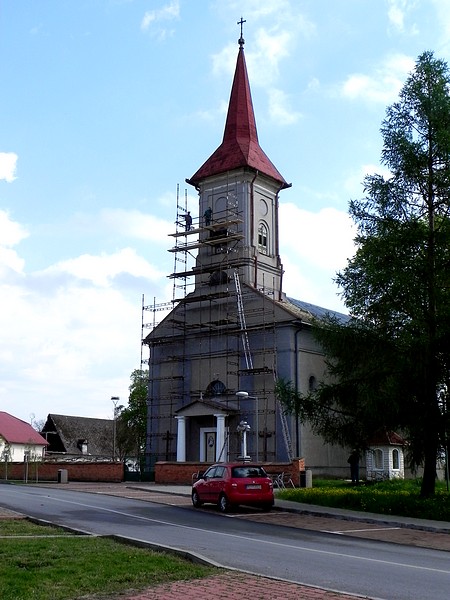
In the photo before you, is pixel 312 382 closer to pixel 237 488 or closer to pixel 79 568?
pixel 237 488

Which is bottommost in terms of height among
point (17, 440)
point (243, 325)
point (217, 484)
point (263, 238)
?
point (217, 484)

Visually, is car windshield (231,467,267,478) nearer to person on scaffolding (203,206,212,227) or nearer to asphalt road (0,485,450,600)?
asphalt road (0,485,450,600)

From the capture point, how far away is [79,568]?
9.88m

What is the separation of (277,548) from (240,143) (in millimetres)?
41870

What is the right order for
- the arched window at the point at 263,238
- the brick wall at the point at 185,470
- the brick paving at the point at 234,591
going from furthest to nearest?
the arched window at the point at 263,238, the brick wall at the point at 185,470, the brick paving at the point at 234,591

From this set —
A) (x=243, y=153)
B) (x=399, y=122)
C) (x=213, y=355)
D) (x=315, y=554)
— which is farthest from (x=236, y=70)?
(x=315, y=554)

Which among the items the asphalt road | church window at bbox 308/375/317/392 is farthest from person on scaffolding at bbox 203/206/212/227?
the asphalt road

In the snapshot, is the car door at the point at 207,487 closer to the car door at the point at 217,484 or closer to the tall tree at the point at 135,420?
the car door at the point at 217,484

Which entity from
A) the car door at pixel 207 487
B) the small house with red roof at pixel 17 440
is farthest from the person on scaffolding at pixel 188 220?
the car door at pixel 207 487

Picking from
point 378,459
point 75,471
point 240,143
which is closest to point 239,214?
point 240,143

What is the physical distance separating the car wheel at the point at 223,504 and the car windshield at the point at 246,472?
71 centimetres

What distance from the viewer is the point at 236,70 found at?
55688 mm

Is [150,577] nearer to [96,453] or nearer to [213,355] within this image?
[213,355]

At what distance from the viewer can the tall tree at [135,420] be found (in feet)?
231
